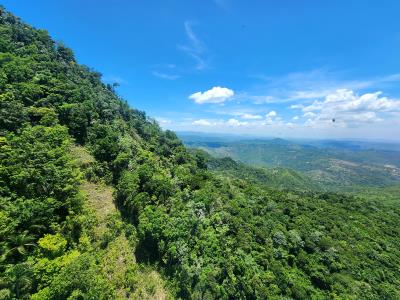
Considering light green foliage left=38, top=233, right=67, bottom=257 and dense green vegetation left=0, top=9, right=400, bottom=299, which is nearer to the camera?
light green foliage left=38, top=233, right=67, bottom=257

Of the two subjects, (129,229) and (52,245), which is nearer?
(52,245)

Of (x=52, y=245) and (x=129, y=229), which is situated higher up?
(x=52, y=245)

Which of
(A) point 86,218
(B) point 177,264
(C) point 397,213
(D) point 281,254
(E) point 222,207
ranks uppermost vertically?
(A) point 86,218

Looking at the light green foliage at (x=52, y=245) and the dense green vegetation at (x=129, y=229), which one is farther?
the dense green vegetation at (x=129, y=229)

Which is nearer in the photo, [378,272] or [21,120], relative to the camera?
[21,120]

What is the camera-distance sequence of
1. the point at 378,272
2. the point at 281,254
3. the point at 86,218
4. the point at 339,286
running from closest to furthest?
1. the point at 86,218
2. the point at 339,286
3. the point at 281,254
4. the point at 378,272

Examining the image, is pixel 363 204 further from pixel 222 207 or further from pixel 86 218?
pixel 86 218

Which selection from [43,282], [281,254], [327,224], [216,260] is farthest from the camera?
[327,224]

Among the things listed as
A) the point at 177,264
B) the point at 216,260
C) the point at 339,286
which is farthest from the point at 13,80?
the point at 339,286
